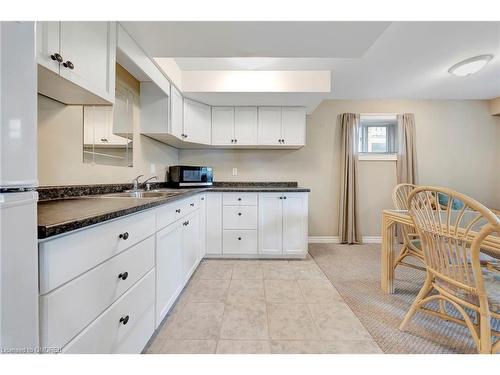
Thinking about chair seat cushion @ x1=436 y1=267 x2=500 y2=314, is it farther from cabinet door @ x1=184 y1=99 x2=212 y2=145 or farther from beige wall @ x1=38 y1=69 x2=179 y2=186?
cabinet door @ x1=184 y1=99 x2=212 y2=145

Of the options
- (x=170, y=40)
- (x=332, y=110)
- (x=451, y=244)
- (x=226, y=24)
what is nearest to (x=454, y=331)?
(x=451, y=244)

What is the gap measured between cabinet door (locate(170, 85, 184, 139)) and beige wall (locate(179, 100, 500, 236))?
135cm

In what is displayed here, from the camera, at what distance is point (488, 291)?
112 centimetres

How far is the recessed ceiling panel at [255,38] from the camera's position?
1.50 meters

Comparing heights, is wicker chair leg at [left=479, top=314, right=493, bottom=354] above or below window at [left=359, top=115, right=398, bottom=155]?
below

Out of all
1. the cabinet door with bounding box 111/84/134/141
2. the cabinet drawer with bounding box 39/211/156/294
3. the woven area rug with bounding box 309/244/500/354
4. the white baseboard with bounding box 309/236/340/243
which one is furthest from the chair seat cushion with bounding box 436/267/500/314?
the cabinet door with bounding box 111/84/134/141

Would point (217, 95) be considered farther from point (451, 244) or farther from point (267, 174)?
point (451, 244)

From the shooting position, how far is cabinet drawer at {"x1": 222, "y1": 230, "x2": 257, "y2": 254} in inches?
112

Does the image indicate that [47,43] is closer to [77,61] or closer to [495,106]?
[77,61]

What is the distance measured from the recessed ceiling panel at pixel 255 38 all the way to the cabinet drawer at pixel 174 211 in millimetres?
1214

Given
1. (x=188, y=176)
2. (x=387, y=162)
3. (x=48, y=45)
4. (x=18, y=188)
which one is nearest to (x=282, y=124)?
(x=188, y=176)

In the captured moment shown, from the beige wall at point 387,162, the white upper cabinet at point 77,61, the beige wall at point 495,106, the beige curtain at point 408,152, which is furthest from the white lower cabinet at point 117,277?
the beige wall at point 495,106

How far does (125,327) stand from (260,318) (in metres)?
0.91
